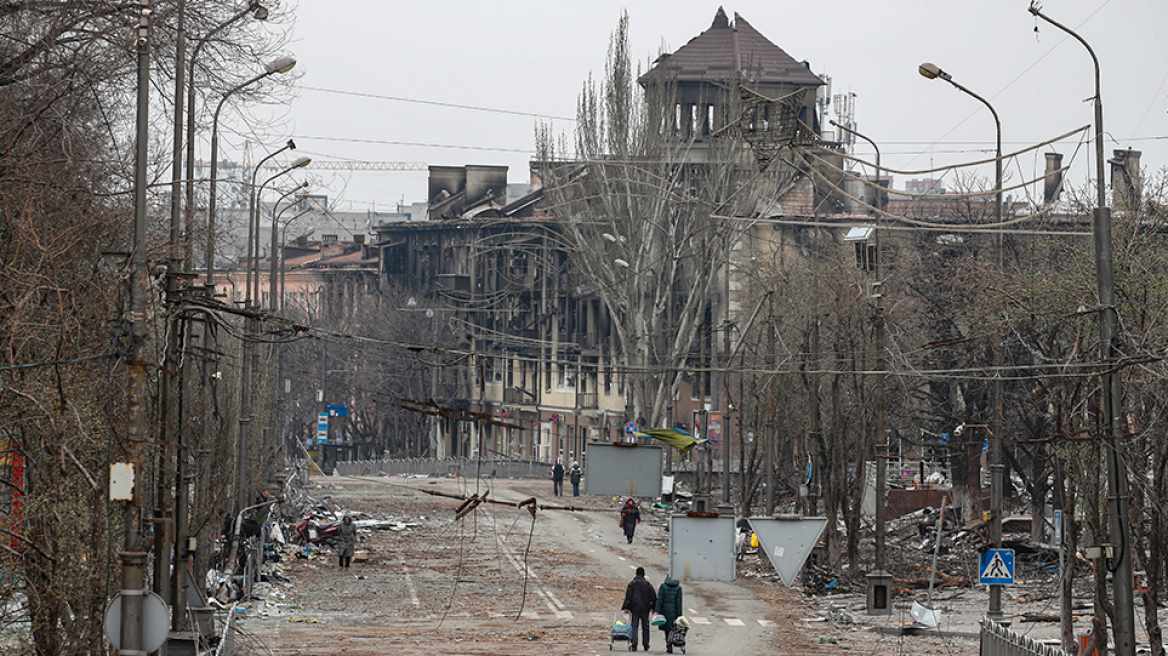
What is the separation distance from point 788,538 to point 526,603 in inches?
329

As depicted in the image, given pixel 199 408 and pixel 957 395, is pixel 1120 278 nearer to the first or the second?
pixel 199 408

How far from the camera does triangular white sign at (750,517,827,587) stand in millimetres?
24594

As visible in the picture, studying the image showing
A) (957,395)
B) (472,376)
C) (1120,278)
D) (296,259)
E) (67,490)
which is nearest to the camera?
(67,490)

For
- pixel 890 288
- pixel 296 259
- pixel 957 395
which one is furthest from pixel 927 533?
pixel 296 259

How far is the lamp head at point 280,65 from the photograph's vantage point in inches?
872

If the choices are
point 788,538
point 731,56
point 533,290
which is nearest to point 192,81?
point 788,538

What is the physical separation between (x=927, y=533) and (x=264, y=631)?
78.4 ft

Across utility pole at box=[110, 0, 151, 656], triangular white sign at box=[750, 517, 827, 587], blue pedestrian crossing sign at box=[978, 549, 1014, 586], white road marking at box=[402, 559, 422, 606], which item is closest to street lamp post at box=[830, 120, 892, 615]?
triangular white sign at box=[750, 517, 827, 587]

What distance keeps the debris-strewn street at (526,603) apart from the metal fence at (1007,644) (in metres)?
2.98

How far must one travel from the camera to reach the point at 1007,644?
802 inches

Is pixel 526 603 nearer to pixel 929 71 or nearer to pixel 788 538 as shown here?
pixel 788 538

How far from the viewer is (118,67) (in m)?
20.3

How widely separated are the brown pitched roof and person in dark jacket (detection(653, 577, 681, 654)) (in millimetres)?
49464

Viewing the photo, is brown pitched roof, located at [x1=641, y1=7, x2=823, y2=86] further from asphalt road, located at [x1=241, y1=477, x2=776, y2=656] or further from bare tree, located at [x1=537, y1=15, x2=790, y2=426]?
asphalt road, located at [x1=241, y1=477, x2=776, y2=656]
